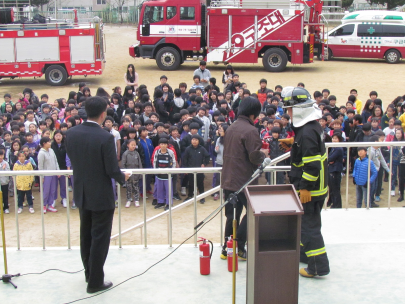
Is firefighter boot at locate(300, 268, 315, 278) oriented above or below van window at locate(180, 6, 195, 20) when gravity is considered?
below

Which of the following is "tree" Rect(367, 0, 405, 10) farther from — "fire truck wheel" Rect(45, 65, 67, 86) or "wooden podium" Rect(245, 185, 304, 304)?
"wooden podium" Rect(245, 185, 304, 304)

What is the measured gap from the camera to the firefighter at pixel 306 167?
463cm

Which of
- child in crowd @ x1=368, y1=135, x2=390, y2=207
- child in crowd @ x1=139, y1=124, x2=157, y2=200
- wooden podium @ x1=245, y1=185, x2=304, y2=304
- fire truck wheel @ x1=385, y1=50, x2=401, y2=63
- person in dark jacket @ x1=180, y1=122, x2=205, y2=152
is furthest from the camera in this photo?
fire truck wheel @ x1=385, y1=50, x2=401, y2=63

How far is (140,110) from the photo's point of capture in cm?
1202

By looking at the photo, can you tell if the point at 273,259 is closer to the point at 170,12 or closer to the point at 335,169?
the point at 335,169

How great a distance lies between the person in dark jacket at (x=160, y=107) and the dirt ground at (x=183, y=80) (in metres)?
2.62

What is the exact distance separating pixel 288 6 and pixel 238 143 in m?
18.9

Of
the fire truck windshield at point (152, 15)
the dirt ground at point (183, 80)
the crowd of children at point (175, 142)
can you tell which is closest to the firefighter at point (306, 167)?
the crowd of children at point (175, 142)

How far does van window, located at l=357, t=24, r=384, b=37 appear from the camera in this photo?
24414mm

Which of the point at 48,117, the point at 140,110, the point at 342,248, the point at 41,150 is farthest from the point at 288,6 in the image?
the point at 342,248

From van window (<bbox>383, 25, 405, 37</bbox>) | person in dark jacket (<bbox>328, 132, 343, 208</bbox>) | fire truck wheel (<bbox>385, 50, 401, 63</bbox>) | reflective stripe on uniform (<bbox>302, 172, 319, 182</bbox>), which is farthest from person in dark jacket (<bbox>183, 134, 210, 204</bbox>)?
fire truck wheel (<bbox>385, 50, 401, 63</bbox>)

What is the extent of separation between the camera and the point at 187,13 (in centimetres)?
2258

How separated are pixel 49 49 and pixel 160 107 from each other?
30.8 feet

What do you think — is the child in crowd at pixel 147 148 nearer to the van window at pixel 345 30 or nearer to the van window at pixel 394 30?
the van window at pixel 345 30
